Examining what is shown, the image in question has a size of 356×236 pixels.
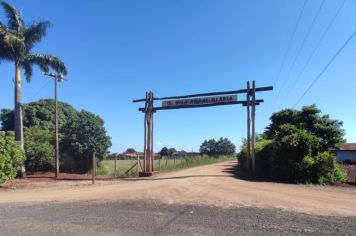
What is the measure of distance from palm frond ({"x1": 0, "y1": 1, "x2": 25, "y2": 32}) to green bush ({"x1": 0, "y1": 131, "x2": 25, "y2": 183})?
31.2 ft

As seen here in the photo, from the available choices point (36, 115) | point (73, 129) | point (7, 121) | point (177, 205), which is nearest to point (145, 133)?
point (73, 129)

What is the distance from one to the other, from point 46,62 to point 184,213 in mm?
22259

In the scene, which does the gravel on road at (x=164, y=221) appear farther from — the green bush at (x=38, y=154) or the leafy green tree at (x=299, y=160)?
the green bush at (x=38, y=154)

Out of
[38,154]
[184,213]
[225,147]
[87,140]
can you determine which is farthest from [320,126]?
[225,147]

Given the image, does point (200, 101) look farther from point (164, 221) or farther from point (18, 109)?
point (164, 221)

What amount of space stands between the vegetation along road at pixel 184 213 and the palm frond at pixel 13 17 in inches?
677

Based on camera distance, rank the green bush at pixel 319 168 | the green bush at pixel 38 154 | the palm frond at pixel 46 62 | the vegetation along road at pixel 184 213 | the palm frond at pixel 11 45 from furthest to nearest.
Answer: the green bush at pixel 38 154, the palm frond at pixel 46 62, the palm frond at pixel 11 45, the green bush at pixel 319 168, the vegetation along road at pixel 184 213

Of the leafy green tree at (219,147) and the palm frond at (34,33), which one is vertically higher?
the palm frond at (34,33)

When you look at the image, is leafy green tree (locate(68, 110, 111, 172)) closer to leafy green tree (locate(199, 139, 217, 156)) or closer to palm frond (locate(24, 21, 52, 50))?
palm frond (locate(24, 21, 52, 50))

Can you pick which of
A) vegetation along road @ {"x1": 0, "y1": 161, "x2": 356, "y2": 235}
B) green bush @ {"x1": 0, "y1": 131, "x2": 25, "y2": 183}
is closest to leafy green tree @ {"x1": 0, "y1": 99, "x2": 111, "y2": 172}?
green bush @ {"x1": 0, "y1": 131, "x2": 25, "y2": 183}

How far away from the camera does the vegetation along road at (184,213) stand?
8.40 metres

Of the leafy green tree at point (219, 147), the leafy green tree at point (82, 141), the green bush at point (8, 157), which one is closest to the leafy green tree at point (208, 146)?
the leafy green tree at point (219, 147)

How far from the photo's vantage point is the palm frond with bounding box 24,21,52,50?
92.2ft

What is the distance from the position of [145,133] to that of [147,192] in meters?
10.1
